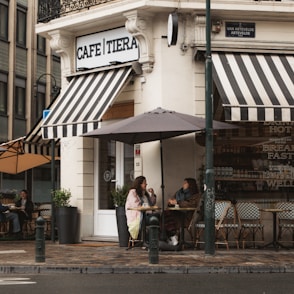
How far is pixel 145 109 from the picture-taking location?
1711 cm

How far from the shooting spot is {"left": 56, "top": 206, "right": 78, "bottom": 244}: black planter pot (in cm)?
1777

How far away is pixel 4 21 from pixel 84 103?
19.8 meters

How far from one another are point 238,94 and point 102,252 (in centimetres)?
454

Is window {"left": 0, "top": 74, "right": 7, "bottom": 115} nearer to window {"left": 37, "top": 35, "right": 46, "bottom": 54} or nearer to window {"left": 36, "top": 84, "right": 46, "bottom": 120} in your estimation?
window {"left": 36, "top": 84, "right": 46, "bottom": 120}

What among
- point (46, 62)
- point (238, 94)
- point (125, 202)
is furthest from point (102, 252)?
point (46, 62)

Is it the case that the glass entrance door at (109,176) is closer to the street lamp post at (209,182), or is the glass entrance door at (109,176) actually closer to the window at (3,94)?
the street lamp post at (209,182)

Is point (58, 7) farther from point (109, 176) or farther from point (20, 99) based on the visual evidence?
point (20, 99)

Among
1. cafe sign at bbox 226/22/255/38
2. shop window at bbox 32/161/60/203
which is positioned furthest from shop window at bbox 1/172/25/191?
cafe sign at bbox 226/22/255/38

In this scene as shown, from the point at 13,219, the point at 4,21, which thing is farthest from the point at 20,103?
the point at 13,219

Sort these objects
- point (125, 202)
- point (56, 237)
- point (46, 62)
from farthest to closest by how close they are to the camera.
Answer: point (46, 62)
point (56, 237)
point (125, 202)

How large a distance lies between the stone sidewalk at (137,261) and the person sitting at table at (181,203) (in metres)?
0.69

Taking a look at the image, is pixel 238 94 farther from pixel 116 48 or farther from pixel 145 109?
pixel 116 48

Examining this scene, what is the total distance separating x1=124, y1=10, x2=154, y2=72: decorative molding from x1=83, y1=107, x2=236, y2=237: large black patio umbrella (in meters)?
1.50

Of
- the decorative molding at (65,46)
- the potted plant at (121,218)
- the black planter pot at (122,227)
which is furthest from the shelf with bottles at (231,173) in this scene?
the decorative molding at (65,46)
